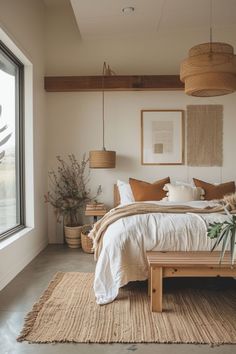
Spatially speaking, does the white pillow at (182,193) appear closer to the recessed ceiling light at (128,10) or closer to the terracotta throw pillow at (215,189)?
the terracotta throw pillow at (215,189)

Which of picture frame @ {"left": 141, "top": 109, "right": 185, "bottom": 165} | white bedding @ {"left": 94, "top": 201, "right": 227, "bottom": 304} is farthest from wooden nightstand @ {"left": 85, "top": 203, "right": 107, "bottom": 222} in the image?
white bedding @ {"left": 94, "top": 201, "right": 227, "bottom": 304}

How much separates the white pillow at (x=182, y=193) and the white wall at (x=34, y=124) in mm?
1814

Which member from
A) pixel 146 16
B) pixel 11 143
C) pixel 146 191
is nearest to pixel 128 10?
pixel 146 16

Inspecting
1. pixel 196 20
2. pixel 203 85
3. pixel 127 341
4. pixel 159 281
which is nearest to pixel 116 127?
pixel 196 20

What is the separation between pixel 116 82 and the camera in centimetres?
500

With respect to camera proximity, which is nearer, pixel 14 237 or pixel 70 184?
pixel 14 237

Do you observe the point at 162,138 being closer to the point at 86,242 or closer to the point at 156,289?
the point at 86,242

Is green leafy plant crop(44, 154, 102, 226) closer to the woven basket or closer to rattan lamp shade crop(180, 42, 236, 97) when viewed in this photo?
the woven basket

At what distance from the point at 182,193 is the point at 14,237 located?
2.16 meters

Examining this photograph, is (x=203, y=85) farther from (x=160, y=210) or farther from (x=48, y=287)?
(x=48, y=287)

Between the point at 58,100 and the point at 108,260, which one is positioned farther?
the point at 58,100

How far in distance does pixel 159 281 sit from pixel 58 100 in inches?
140

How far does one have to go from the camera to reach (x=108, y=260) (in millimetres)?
2818

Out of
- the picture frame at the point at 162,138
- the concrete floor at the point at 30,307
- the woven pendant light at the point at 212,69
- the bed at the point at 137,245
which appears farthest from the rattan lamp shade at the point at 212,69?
the concrete floor at the point at 30,307
